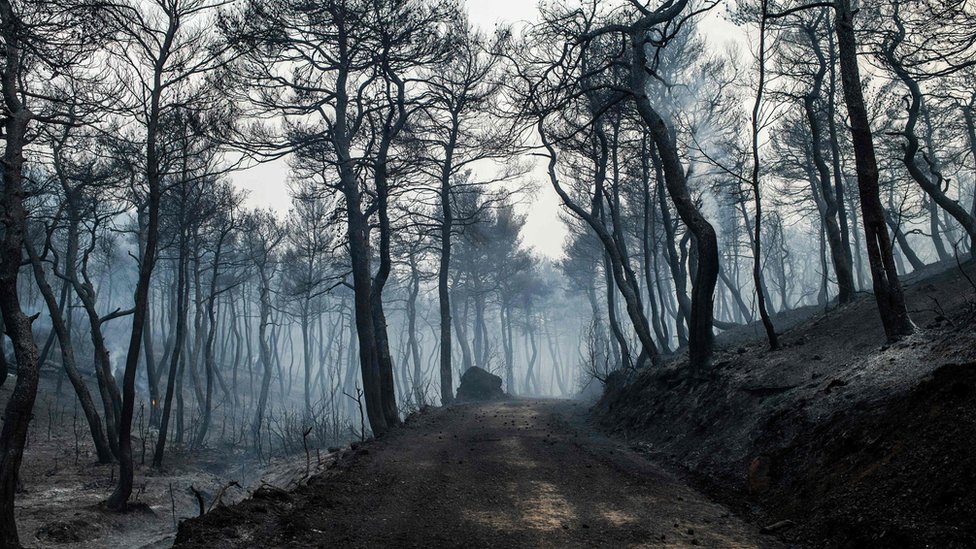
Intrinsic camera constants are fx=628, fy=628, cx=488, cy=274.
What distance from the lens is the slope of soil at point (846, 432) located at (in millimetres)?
4484

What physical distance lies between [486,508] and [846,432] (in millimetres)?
3688

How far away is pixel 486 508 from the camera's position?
6742 millimetres

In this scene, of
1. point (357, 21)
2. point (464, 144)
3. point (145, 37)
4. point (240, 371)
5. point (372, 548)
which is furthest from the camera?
point (240, 371)

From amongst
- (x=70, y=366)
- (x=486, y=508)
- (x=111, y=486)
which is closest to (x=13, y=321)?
(x=486, y=508)

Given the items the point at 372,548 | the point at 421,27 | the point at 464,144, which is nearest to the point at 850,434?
A: the point at 372,548

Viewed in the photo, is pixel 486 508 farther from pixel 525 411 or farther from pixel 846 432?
pixel 525 411

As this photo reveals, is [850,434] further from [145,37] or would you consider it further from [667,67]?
[667,67]

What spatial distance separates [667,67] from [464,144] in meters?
9.24

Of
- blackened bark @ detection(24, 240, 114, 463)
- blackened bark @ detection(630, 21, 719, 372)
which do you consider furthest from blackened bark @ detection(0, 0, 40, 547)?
blackened bark @ detection(630, 21, 719, 372)

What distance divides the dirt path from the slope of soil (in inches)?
24.2

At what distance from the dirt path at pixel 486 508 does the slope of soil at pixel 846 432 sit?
0.61m

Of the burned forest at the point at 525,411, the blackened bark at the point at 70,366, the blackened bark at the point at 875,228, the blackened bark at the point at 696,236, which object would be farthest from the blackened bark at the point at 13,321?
the blackened bark at the point at 875,228

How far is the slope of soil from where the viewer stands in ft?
14.7

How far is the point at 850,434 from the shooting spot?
19.7 ft
